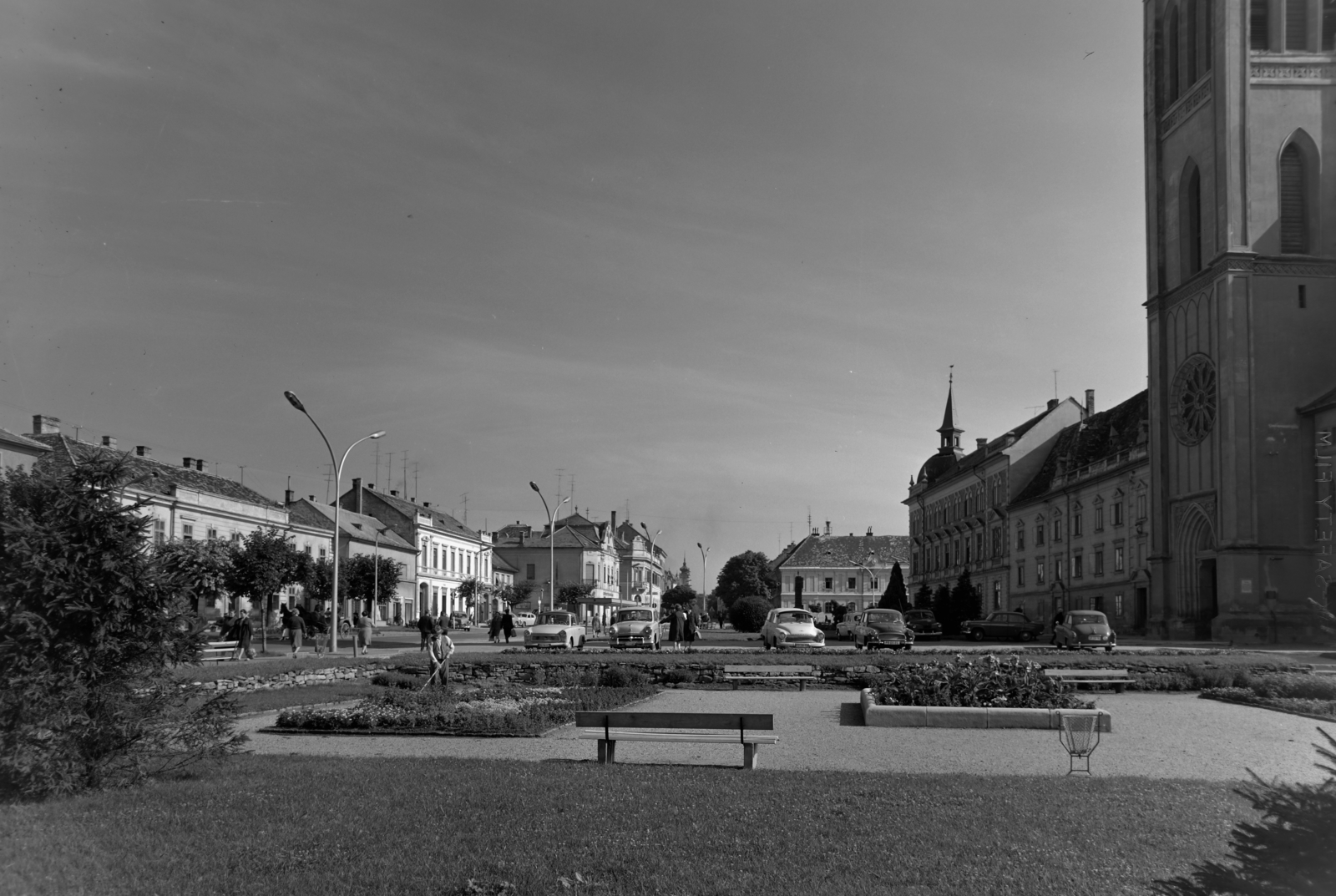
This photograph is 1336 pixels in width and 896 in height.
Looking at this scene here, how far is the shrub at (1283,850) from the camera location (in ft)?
12.4

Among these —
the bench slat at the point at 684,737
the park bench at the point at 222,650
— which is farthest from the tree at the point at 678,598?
the bench slat at the point at 684,737

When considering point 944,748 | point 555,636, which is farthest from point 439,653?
point 555,636

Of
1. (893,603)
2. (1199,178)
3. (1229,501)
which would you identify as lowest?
(893,603)

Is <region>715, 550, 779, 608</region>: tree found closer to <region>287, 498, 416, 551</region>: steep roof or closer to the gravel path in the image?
<region>287, 498, 416, 551</region>: steep roof

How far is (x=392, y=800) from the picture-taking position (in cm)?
949

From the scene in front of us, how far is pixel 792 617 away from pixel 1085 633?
403 inches

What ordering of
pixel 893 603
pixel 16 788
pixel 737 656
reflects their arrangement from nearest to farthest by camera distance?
pixel 16 788
pixel 737 656
pixel 893 603

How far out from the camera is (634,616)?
146 feet

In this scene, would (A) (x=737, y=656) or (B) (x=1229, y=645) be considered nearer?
(A) (x=737, y=656)

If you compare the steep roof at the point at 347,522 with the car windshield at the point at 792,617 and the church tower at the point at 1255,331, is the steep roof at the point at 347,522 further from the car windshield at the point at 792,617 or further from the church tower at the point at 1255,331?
the church tower at the point at 1255,331

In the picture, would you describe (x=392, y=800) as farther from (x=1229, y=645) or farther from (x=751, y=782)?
(x=1229, y=645)

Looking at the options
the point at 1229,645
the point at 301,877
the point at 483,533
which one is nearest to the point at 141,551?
the point at 301,877

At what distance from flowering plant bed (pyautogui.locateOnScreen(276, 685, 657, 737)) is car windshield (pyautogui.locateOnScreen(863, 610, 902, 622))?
2401 cm

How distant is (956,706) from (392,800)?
1017 cm
